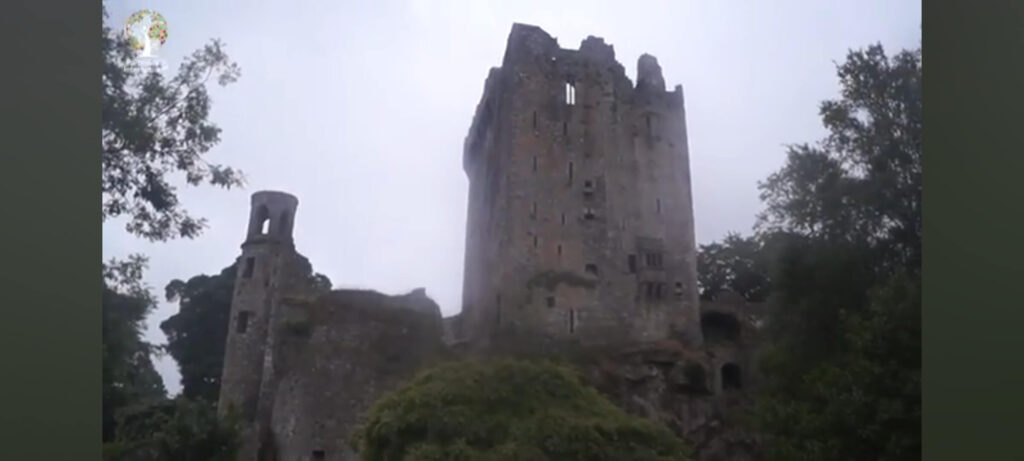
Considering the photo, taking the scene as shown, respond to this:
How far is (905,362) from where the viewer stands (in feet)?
23.0

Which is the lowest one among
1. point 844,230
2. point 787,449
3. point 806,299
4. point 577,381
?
point 787,449

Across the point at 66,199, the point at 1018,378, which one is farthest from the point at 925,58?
the point at 66,199

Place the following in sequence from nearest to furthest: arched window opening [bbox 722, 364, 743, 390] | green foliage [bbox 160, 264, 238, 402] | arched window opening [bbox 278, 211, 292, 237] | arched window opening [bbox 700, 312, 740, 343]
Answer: green foliage [bbox 160, 264, 238, 402], arched window opening [bbox 278, 211, 292, 237], arched window opening [bbox 722, 364, 743, 390], arched window opening [bbox 700, 312, 740, 343]

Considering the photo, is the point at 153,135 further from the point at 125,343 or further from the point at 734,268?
the point at 734,268

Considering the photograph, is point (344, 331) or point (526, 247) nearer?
point (344, 331)

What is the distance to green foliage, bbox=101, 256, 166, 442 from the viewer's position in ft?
20.8

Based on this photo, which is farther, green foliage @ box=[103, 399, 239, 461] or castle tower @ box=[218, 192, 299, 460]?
castle tower @ box=[218, 192, 299, 460]

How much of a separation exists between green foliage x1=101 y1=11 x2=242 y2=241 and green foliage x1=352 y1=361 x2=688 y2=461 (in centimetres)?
227

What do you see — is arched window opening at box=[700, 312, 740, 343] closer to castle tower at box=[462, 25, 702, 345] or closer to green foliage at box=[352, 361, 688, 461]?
castle tower at box=[462, 25, 702, 345]

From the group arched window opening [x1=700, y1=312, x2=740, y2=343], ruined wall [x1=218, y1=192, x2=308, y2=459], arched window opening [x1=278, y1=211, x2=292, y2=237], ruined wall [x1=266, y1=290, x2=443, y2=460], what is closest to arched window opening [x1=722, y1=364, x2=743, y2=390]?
arched window opening [x1=700, y1=312, x2=740, y2=343]

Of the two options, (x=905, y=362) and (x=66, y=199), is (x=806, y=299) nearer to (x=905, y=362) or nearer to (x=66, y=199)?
(x=905, y=362)

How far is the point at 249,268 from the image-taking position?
27.2ft

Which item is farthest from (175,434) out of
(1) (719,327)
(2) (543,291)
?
(1) (719,327)

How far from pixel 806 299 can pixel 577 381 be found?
217 cm
